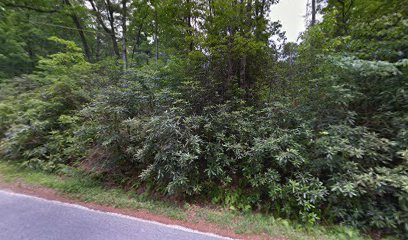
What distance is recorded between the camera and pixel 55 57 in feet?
21.8

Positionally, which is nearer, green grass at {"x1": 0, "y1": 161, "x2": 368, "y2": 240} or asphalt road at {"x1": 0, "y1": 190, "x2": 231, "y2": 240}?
asphalt road at {"x1": 0, "y1": 190, "x2": 231, "y2": 240}

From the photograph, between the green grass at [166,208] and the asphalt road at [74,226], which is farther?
the green grass at [166,208]

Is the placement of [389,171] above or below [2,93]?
below

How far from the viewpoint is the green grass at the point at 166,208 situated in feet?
8.16

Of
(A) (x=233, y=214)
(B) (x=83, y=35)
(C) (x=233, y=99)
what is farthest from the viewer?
(B) (x=83, y=35)

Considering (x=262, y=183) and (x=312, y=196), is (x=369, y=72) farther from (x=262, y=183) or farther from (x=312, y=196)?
(x=262, y=183)

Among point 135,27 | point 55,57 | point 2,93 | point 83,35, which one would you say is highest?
point 135,27

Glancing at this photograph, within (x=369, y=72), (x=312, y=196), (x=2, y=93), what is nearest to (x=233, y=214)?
(x=312, y=196)

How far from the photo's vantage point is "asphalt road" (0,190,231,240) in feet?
7.39

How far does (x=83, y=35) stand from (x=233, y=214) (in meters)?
13.2

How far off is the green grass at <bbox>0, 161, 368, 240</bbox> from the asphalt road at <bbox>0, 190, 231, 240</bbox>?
32 centimetres

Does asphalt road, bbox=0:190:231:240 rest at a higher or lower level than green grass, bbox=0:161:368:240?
lower

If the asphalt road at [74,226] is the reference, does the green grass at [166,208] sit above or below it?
above

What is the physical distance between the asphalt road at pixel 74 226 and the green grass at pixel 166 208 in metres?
0.32
